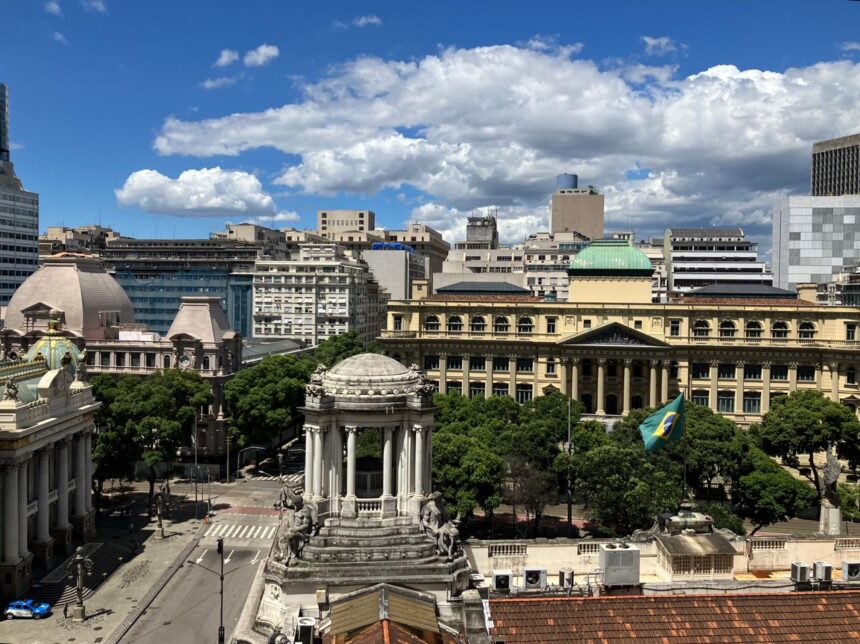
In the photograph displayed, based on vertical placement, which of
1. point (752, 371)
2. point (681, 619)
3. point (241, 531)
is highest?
point (752, 371)

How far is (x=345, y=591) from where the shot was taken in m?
29.2

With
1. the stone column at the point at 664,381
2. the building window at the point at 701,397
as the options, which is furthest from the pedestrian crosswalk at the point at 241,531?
the building window at the point at 701,397

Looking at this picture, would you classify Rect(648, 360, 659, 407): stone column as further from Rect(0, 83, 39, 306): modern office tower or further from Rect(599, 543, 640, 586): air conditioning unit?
Rect(0, 83, 39, 306): modern office tower

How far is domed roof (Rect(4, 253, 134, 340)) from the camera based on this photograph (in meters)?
105

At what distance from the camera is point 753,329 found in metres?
119

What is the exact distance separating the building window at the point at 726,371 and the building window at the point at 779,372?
5498 millimetres

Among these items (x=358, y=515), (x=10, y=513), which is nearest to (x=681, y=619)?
(x=358, y=515)

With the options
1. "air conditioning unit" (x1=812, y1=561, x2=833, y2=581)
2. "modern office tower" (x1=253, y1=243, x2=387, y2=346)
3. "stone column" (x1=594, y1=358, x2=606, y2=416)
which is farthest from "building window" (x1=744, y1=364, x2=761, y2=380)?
"air conditioning unit" (x1=812, y1=561, x2=833, y2=581)

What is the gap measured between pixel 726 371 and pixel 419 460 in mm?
97564

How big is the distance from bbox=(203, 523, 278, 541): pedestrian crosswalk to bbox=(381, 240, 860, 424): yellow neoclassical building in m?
50.6

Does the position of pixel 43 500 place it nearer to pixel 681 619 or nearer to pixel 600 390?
pixel 681 619

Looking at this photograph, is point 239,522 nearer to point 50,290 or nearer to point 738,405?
point 50,290

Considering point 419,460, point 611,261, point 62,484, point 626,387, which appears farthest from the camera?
point 611,261

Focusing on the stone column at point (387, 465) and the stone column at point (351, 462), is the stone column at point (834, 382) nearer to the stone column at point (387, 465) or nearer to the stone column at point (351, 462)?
the stone column at point (387, 465)
